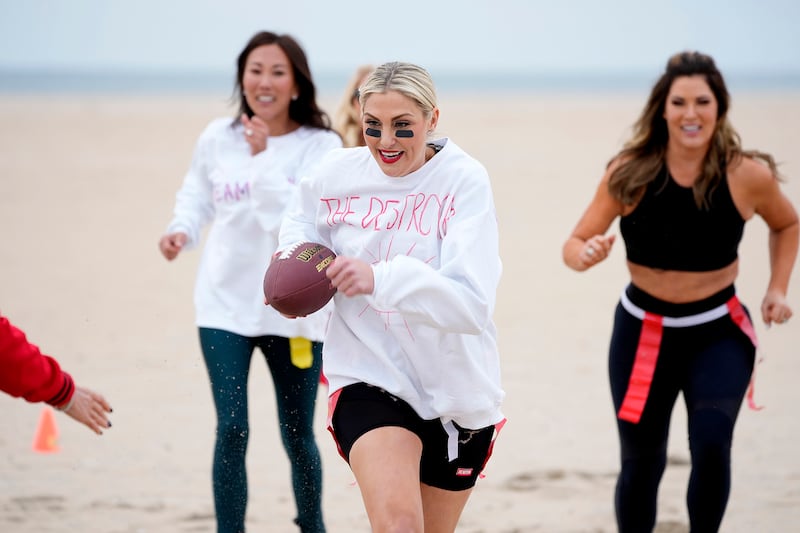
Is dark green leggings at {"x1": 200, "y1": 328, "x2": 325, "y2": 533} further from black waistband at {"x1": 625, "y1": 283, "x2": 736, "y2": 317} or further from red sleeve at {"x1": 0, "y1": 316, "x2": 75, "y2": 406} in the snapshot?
black waistband at {"x1": 625, "y1": 283, "x2": 736, "y2": 317}

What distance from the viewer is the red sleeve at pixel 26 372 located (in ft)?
11.2

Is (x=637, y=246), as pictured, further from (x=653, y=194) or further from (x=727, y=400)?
(x=727, y=400)

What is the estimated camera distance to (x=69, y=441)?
23.9ft

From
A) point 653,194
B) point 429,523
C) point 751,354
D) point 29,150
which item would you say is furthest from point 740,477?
point 29,150

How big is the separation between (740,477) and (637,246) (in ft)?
7.76

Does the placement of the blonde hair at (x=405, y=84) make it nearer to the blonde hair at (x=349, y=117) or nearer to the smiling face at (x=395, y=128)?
the smiling face at (x=395, y=128)

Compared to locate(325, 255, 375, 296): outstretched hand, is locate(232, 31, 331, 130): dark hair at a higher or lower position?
higher

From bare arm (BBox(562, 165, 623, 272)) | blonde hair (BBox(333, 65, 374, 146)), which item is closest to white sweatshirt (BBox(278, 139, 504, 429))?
bare arm (BBox(562, 165, 623, 272))

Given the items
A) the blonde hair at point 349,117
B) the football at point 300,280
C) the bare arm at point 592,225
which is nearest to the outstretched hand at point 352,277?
the football at point 300,280

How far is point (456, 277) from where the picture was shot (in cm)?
350

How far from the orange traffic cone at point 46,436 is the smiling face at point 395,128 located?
4.24 m

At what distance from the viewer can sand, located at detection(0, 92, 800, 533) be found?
19.9 ft

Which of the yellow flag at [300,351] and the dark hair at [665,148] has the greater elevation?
the dark hair at [665,148]

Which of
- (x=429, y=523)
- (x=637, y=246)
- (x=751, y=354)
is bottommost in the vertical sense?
(x=429, y=523)
